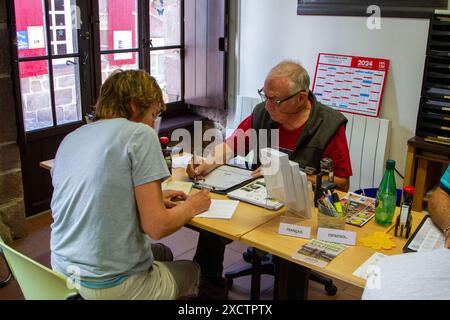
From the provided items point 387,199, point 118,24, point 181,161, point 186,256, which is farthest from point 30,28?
point 387,199

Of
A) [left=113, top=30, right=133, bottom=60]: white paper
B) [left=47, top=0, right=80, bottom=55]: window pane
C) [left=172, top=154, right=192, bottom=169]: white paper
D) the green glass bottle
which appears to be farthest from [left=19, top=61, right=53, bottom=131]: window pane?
the green glass bottle

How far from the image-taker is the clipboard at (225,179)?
2240 millimetres

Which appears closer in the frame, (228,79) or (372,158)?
(372,158)

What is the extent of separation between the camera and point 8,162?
126 inches

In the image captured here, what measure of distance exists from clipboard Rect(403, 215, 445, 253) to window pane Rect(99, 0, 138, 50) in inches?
110

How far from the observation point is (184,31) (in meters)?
4.43

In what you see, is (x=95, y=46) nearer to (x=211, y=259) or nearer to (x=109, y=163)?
(x=211, y=259)

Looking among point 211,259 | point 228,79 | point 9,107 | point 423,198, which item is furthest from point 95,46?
point 423,198

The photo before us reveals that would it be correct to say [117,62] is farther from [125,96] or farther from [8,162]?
[125,96]

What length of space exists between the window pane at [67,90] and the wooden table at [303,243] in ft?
7.44

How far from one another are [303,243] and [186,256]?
58.8 inches
